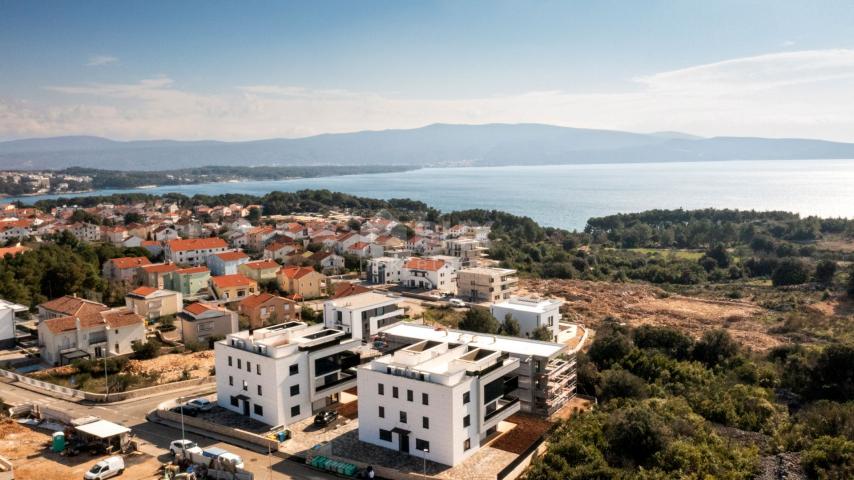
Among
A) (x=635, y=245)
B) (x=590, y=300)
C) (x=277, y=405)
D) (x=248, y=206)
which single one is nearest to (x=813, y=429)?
(x=277, y=405)

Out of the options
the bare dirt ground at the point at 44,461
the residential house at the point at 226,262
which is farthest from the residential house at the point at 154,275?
the bare dirt ground at the point at 44,461

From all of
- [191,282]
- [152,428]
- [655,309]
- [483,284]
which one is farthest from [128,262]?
[655,309]

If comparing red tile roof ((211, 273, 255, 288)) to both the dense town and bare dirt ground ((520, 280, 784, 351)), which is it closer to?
the dense town

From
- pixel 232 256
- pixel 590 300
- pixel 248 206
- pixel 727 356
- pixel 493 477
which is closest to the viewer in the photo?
pixel 493 477

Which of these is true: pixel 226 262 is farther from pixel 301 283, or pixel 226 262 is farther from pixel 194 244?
pixel 301 283

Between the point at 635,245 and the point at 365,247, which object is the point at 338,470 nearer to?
the point at 365,247

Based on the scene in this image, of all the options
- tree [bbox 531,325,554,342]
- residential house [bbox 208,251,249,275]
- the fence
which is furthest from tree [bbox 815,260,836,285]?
the fence
